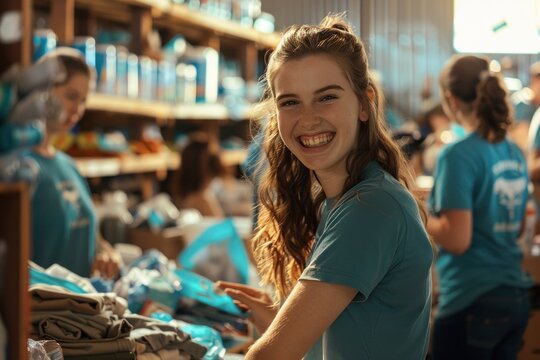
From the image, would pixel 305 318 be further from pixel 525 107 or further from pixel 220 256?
pixel 525 107

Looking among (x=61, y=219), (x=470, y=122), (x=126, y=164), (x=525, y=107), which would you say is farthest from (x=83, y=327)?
(x=525, y=107)

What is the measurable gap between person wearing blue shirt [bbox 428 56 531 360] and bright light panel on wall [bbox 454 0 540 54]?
1970 mm

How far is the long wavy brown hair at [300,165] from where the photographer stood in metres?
1.95

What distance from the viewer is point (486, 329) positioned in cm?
314

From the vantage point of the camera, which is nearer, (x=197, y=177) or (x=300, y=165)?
(x=300, y=165)

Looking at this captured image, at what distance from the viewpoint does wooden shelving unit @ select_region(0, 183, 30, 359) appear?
1379 mm

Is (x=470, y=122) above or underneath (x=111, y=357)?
above

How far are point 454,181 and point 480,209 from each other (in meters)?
0.17

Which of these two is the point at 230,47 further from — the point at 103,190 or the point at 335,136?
the point at 335,136

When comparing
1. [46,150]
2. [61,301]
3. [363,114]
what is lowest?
[61,301]

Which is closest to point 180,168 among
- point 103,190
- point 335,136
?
point 103,190

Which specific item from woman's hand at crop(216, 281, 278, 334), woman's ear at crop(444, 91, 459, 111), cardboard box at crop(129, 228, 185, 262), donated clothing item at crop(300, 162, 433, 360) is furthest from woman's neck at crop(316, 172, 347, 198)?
cardboard box at crop(129, 228, 185, 262)

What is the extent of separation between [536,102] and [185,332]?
14.3ft

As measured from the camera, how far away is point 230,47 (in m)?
7.57
